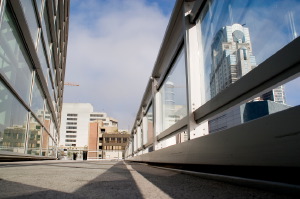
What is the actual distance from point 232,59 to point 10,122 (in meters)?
2.37

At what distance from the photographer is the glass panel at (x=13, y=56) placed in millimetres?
2090

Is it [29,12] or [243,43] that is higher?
[29,12]

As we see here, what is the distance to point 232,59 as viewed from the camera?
1504mm

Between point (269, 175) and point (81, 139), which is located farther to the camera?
point (81, 139)

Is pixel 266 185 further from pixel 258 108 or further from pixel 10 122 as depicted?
pixel 10 122

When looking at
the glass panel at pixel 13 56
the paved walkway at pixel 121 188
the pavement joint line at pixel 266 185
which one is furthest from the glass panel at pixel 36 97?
the pavement joint line at pixel 266 185

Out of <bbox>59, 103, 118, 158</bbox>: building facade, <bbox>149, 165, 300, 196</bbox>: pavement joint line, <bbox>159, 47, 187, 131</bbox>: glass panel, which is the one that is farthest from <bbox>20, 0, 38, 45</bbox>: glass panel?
<bbox>59, 103, 118, 158</bbox>: building facade

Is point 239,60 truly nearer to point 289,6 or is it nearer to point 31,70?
point 289,6

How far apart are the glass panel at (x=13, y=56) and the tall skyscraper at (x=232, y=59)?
5.49 ft

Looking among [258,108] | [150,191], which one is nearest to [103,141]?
[258,108]

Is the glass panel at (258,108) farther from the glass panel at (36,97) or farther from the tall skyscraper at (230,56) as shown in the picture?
the glass panel at (36,97)

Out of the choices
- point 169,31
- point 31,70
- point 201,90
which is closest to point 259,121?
point 201,90

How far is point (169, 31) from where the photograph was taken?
2.94 m

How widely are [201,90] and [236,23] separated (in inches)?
30.4
